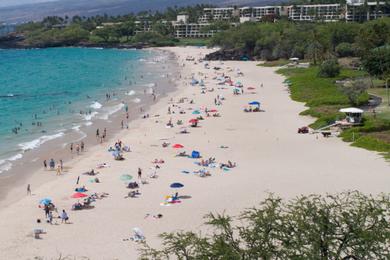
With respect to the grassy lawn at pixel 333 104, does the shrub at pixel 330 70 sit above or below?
above

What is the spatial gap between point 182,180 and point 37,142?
1652cm

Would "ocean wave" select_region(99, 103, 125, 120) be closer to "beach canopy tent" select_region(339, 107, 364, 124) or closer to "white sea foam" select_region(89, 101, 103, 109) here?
"white sea foam" select_region(89, 101, 103, 109)

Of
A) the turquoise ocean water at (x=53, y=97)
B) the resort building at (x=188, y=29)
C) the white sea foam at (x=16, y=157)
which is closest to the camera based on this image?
the white sea foam at (x=16, y=157)

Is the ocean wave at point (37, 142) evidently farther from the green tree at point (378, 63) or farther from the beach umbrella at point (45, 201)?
the green tree at point (378, 63)

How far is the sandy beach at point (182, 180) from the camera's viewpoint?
77.9 ft

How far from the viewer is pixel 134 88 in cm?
7319

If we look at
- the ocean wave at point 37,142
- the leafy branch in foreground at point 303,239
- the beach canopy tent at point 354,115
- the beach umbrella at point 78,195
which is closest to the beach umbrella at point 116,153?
the ocean wave at point 37,142

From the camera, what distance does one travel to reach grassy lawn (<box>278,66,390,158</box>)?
122ft

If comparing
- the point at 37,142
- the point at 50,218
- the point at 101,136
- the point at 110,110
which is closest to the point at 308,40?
the point at 110,110

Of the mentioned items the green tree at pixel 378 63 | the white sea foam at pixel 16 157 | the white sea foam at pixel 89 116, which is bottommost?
the white sea foam at pixel 89 116

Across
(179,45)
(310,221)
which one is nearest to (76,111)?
(310,221)

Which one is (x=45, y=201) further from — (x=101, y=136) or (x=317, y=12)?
(x=317, y=12)

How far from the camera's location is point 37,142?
4334cm

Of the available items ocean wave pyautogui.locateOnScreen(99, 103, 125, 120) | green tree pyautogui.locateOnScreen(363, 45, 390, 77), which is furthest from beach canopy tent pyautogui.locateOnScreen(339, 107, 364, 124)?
ocean wave pyautogui.locateOnScreen(99, 103, 125, 120)
